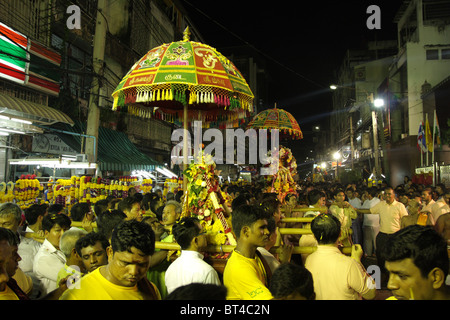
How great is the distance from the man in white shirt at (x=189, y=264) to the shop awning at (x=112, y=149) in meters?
10.3

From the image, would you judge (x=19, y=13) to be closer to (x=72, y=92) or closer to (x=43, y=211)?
(x=72, y=92)

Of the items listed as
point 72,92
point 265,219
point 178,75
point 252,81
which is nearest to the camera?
point 265,219

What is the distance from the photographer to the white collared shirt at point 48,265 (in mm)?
3602

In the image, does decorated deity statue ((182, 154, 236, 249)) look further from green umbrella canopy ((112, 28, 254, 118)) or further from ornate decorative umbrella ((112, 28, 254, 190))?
green umbrella canopy ((112, 28, 254, 118))

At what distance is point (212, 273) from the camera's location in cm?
309

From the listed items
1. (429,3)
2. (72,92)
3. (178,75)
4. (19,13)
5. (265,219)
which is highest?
(429,3)

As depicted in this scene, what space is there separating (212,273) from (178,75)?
10.3 feet

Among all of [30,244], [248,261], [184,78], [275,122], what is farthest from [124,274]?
[275,122]

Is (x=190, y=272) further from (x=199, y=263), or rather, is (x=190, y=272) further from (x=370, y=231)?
(x=370, y=231)

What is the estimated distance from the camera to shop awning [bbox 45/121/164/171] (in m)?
13.2

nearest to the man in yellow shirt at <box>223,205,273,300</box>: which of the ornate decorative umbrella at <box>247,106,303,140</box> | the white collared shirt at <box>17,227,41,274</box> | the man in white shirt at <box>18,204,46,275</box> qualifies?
the man in white shirt at <box>18,204,46,275</box>

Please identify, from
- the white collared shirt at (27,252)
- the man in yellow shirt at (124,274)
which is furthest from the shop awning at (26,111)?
the man in yellow shirt at (124,274)
